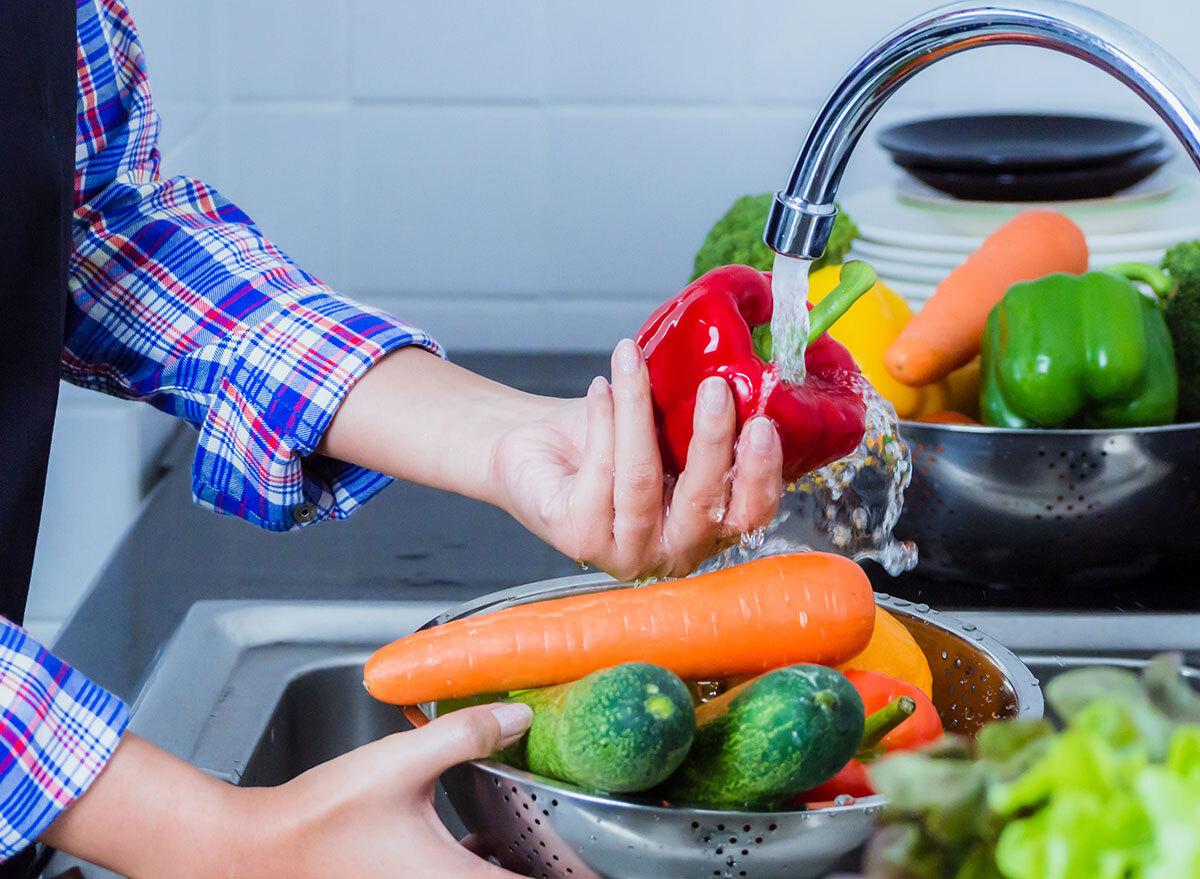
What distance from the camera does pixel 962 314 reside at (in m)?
1.02

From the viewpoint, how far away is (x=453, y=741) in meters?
0.57

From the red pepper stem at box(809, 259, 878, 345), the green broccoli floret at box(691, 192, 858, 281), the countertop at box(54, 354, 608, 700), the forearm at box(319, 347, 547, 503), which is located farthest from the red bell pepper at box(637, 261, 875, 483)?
the green broccoli floret at box(691, 192, 858, 281)

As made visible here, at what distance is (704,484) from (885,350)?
0.40 metres

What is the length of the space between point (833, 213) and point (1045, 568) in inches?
18.2

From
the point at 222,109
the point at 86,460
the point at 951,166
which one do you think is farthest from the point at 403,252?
the point at 951,166

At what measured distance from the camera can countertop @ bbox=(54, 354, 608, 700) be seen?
0.92 meters

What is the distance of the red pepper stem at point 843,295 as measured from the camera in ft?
2.26

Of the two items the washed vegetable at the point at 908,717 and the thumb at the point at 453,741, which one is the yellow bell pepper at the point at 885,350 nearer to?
the washed vegetable at the point at 908,717

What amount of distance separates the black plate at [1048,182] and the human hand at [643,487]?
0.69 metres

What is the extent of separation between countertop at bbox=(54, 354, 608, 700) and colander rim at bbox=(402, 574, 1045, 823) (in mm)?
217

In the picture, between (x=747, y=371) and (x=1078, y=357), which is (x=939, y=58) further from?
(x=1078, y=357)

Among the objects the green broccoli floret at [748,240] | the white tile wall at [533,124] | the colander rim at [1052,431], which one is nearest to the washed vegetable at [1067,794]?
the colander rim at [1052,431]

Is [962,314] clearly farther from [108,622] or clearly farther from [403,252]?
[403,252]

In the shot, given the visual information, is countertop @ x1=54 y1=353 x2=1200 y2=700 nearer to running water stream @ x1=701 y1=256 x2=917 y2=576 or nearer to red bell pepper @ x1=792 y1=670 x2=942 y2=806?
running water stream @ x1=701 y1=256 x2=917 y2=576
